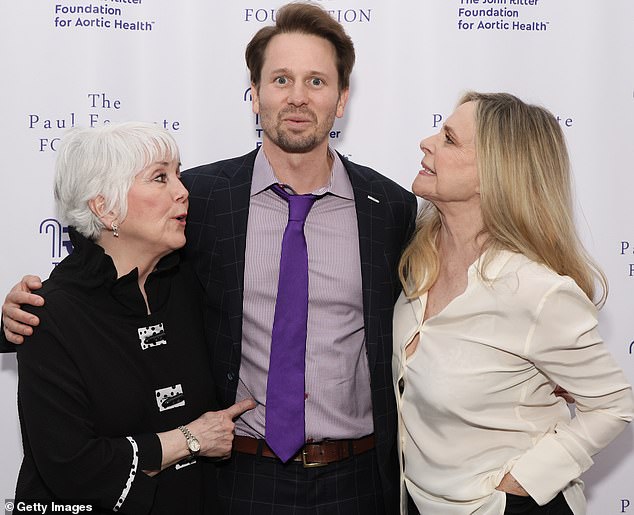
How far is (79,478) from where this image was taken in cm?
172

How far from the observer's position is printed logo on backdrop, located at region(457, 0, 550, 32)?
2713 millimetres

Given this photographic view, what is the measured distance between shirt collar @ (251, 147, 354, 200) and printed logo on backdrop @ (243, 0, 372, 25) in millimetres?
649

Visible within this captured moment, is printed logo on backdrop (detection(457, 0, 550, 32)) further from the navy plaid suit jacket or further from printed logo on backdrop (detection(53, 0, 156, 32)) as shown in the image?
printed logo on backdrop (detection(53, 0, 156, 32))

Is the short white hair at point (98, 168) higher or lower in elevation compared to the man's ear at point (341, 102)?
lower

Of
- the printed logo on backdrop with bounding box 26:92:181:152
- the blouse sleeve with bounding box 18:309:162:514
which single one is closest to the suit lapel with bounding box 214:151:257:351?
the blouse sleeve with bounding box 18:309:162:514

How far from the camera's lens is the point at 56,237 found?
269 cm

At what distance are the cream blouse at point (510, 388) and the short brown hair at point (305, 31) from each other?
0.81 m

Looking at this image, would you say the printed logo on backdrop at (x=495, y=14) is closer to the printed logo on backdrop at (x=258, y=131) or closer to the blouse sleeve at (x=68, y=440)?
the printed logo on backdrop at (x=258, y=131)

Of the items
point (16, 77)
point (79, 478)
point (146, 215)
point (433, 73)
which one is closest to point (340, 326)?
point (146, 215)

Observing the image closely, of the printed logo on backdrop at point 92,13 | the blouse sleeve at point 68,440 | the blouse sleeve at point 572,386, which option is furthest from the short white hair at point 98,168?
the blouse sleeve at point 572,386

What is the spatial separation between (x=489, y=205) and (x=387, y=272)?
36 centimetres

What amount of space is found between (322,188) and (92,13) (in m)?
1.09

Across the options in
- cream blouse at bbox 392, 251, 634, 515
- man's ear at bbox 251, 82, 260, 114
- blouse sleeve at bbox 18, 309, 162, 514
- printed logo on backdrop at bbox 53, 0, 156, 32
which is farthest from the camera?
printed logo on backdrop at bbox 53, 0, 156, 32

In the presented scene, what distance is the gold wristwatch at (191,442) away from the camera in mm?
1849
